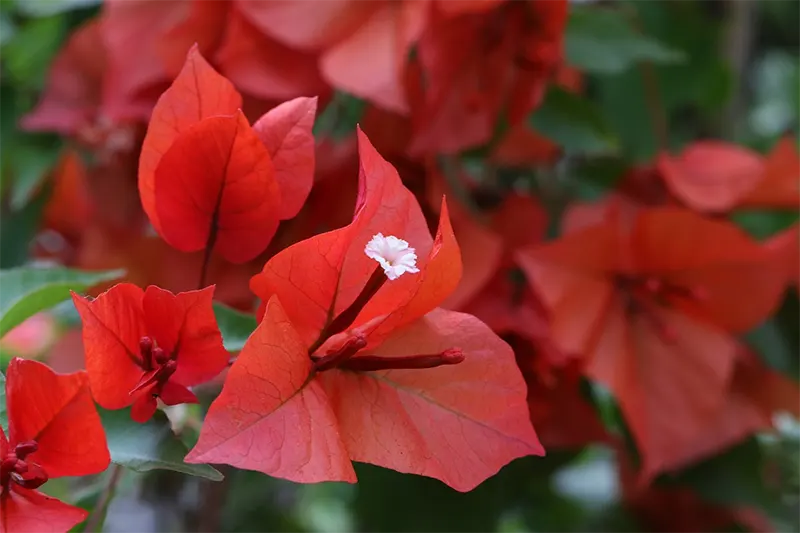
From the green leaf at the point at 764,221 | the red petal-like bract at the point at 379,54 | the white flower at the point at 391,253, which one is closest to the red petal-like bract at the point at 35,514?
the white flower at the point at 391,253

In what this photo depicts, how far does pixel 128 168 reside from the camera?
1.82ft

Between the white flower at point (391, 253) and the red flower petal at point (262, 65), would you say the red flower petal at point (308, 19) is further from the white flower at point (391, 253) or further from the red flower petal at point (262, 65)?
the white flower at point (391, 253)

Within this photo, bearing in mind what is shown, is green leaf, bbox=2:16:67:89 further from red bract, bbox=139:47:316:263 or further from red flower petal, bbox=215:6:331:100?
red bract, bbox=139:47:316:263

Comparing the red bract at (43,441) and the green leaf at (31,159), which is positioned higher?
the red bract at (43,441)

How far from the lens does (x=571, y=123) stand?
0.52 metres

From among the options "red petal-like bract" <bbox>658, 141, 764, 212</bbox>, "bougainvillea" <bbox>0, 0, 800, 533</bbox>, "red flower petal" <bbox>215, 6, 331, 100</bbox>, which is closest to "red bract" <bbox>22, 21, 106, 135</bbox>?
"bougainvillea" <bbox>0, 0, 800, 533</bbox>

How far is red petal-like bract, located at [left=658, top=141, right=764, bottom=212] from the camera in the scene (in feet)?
1.66

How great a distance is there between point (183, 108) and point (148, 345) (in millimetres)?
85

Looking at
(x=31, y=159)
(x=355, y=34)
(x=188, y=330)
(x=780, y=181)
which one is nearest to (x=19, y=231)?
(x=31, y=159)

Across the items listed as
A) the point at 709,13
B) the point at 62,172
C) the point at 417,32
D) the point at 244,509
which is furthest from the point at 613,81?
the point at 244,509

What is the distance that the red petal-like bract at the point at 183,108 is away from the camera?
0.27 metres

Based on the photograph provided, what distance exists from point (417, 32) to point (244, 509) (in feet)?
2.01

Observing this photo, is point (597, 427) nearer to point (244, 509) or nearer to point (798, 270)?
point (798, 270)

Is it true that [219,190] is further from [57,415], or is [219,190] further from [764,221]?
[764,221]
